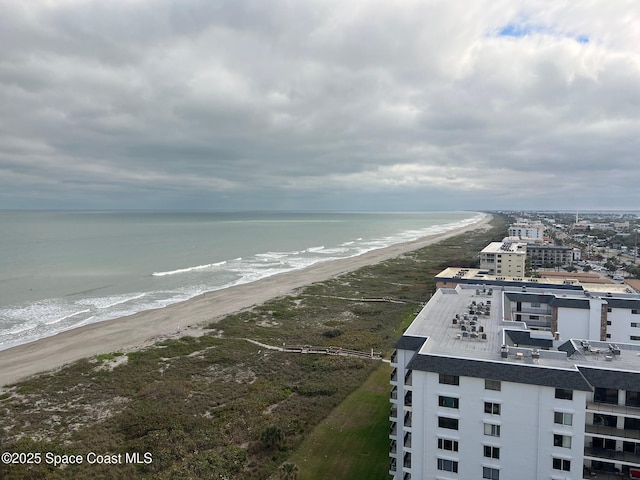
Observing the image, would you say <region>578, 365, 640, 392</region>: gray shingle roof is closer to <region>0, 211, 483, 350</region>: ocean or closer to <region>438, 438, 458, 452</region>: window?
<region>438, 438, 458, 452</region>: window

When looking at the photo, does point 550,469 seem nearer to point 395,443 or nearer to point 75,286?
point 395,443

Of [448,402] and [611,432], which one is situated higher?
[448,402]

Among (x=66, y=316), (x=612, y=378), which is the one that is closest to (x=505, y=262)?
(x=612, y=378)

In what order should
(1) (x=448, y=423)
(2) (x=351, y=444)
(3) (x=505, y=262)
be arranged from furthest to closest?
(3) (x=505, y=262) → (2) (x=351, y=444) → (1) (x=448, y=423)

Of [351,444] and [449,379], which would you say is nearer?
[449,379]

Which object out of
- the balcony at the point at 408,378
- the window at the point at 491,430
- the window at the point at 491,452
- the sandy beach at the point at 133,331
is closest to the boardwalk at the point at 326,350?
the sandy beach at the point at 133,331

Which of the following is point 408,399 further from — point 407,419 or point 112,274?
point 112,274

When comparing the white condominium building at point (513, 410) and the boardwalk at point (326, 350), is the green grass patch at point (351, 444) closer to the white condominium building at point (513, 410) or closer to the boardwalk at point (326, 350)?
the white condominium building at point (513, 410)
